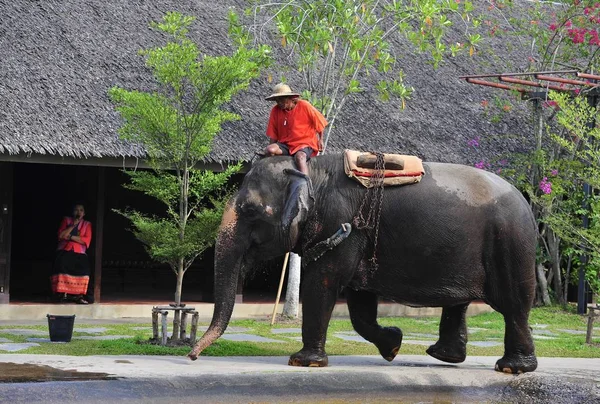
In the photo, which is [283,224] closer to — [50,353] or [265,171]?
[265,171]

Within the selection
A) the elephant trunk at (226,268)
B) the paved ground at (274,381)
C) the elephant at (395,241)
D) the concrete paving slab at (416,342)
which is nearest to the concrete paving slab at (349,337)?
the concrete paving slab at (416,342)

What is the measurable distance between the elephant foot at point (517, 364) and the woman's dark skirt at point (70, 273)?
7.14 m

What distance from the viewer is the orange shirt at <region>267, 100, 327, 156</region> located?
31.9ft

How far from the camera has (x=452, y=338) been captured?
10.0 m

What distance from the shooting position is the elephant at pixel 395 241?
370 inches

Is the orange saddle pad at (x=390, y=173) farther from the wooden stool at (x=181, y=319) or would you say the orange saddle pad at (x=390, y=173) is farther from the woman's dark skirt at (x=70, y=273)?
the woman's dark skirt at (x=70, y=273)

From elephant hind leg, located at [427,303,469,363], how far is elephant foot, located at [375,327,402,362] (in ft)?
1.20

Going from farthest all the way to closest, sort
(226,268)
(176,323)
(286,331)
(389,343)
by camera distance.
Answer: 1. (286,331)
2. (176,323)
3. (389,343)
4. (226,268)

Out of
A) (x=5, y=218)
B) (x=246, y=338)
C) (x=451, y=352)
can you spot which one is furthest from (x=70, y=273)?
(x=451, y=352)

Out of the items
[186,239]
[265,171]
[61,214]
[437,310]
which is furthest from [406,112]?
[265,171]

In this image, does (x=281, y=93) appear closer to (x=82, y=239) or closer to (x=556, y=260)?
(x=82, y=239)

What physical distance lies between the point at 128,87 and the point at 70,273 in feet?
8.41

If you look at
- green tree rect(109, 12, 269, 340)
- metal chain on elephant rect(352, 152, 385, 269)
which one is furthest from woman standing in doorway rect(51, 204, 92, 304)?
metal chain on elephant rect(352, 152, 385, 269)

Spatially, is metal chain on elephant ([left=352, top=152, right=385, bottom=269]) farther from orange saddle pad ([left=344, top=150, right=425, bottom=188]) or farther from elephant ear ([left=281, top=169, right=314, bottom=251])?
elephant ear ([left=281, top=169, right=314, bottom=251])
